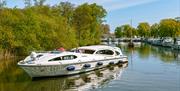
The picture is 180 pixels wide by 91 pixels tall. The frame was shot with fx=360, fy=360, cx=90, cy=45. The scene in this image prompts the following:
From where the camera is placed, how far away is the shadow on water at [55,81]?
2198cm

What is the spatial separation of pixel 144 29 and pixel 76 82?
130972mm

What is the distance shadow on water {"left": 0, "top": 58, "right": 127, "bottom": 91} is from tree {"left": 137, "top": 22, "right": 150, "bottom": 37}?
403 ft

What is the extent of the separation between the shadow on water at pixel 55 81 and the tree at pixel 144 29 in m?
123

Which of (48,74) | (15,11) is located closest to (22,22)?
(15,11)

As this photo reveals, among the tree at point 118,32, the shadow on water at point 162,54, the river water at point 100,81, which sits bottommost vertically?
the shadow on water at point 162,54

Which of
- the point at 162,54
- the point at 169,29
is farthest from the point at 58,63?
the point at 169,29

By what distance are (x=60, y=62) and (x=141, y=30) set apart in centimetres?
13071

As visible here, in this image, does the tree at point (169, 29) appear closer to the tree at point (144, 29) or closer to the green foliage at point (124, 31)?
the tree at point (144, 29)

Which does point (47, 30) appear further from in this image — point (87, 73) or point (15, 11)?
point (87, 73)

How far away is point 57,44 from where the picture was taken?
48531 mm

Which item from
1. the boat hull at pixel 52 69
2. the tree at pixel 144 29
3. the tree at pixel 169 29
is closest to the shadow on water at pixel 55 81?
the boat hull at pixel 52 69

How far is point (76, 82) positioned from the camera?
79.4ft

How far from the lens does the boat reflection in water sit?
2198cm

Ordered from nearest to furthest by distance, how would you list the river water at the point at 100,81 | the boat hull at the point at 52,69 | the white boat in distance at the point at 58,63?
the river water at the point at 100,81
the boat hull at the point at 52,69
the white boat in distance at the point at 58,63
